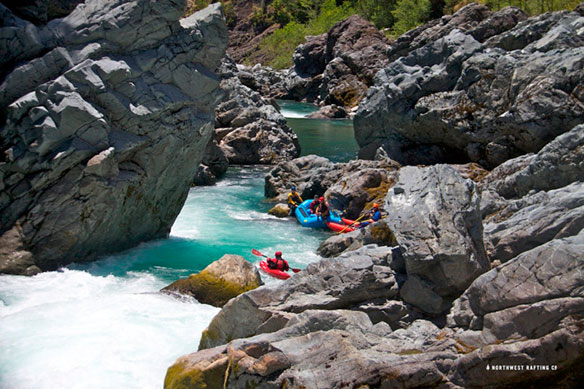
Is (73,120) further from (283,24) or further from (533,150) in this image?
(283,24)

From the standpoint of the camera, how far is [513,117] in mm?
17750

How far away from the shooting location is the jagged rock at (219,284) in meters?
11.8

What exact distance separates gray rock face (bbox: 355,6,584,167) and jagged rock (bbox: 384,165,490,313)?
30.7 ft

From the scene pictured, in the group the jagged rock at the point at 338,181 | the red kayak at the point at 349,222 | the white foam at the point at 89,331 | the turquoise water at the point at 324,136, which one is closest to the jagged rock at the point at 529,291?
the white foam at the point at 89,331

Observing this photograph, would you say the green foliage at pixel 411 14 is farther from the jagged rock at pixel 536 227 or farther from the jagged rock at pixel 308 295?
the jagged rock at pixel 308 295

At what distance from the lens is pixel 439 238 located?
829 centimetres

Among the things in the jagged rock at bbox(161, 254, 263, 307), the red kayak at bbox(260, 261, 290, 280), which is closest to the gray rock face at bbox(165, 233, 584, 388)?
the jagged rock at bbox(161, 254, 263, 307)

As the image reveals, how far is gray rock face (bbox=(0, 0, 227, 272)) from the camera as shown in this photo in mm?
12445

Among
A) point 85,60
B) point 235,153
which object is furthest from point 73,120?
point 235,153

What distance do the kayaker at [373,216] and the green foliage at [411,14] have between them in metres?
45.4

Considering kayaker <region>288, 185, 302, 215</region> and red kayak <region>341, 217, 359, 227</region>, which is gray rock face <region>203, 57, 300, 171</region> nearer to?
kayaker <region>288, 185, 302, 215</region>

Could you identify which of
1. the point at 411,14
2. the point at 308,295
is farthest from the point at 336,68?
the point at 308,295

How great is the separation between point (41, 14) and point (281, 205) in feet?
39.5

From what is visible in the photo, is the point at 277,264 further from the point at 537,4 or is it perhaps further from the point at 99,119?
the point at 537,4
